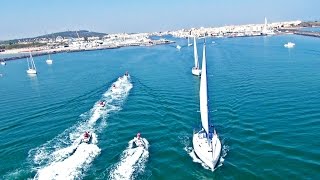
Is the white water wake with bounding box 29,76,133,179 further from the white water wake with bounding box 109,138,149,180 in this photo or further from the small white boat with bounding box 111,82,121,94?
the small white boat with bounding box 111,82,121,94

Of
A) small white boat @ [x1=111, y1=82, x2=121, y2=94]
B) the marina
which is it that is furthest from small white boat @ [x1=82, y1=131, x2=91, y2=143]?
small white boat @ [x1=111, y1=82, x2=121, y2=94]

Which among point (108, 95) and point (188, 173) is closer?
point (188, 173)

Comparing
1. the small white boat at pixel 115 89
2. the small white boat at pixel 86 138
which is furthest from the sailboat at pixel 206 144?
the small white boat at pixel 115 89

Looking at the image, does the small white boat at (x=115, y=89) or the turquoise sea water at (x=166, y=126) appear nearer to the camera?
the turquoise sea water at (x=166, y=126)

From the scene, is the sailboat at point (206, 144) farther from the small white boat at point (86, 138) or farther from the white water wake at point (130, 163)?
the small white boat at point (86, 138)

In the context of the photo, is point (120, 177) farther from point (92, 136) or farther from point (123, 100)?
point (123, 100)

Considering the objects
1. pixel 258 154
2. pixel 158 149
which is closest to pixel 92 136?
pixel 158 149

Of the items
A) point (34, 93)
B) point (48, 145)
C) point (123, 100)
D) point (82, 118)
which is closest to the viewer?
point (48, 145)
